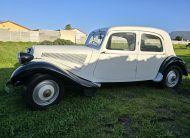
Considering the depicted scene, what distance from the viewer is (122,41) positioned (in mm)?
6535

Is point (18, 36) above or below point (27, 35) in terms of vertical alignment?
below

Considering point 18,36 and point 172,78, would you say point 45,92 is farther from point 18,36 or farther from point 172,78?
point 18,36

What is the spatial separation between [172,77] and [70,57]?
3308mm

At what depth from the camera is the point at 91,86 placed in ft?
18.9

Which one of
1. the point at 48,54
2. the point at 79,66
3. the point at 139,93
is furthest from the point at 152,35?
the point at 48,54

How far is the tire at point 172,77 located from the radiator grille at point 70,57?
2.65m

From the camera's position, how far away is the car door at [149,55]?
22.1 feet

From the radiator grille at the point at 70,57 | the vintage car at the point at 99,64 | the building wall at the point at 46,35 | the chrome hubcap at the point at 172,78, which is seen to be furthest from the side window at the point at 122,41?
the building wall at the point at 46,35

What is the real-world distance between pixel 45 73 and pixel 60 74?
1.05 ft

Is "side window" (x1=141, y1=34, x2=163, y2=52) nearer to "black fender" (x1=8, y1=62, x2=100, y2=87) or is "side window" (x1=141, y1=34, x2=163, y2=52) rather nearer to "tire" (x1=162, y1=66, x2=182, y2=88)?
"tire" (x1=162, y1=66, x2=182, y2=88)

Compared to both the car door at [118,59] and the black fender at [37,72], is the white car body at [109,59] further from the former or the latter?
the black fender at [37,72]

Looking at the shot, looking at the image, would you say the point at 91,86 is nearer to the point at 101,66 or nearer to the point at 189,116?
the point at 101,66

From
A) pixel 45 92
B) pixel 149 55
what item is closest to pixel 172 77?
pixel 149 55

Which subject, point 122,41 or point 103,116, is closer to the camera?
point 103,116
